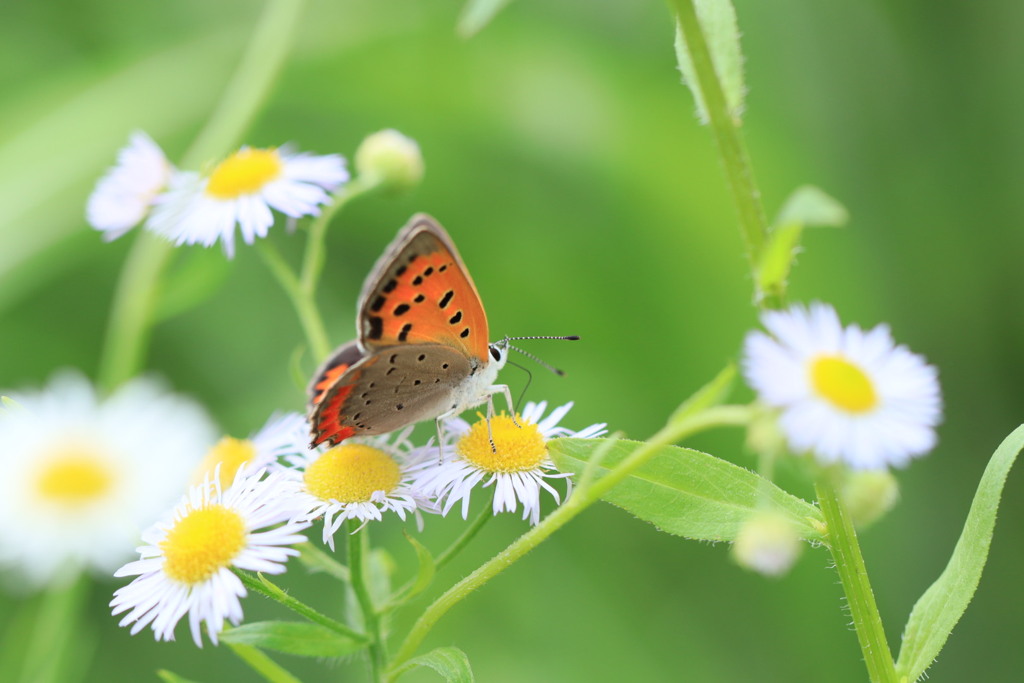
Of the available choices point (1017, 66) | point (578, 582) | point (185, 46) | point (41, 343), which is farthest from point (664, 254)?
point (41, 343)

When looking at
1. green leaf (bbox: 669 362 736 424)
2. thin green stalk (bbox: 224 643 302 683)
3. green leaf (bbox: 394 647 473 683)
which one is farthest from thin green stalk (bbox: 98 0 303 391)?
green leaf (bbox: 669 362 736 424)

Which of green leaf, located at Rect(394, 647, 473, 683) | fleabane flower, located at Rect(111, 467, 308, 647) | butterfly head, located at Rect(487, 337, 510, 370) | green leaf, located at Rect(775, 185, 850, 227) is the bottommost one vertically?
green leaf, located at Rect(394, 647, 473, 683)

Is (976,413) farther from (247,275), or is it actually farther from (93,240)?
(93,240)

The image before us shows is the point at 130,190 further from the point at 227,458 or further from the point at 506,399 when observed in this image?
the point at 506,399

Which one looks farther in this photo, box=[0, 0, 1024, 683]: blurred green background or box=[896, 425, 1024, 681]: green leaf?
box=[0, 0, 1024, 683]: blurred green background

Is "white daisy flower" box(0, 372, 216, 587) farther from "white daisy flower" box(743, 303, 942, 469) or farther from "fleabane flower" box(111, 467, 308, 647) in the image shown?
"white daisy flower" box(743, 303, 942, 469)

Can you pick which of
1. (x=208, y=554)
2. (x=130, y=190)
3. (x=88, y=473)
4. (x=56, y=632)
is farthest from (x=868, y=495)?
(x=56, y=632)

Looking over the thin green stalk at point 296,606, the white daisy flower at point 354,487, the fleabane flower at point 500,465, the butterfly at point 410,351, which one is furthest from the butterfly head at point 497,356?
the thin green stalk at point 296,606
